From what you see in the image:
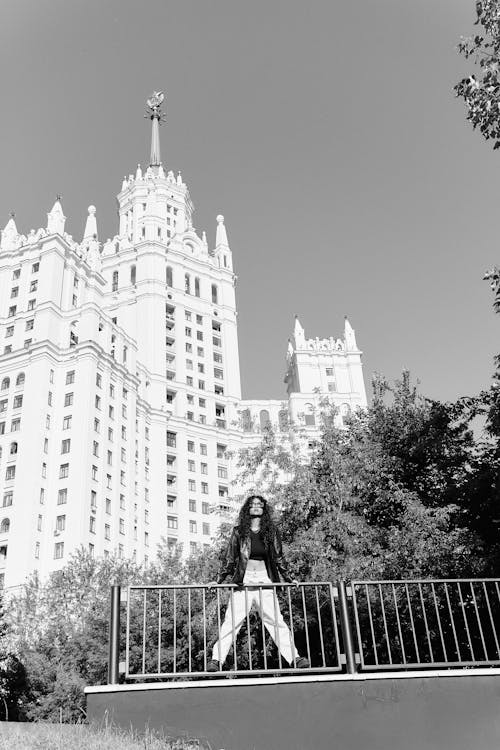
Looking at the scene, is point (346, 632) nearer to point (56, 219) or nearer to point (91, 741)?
point (91, 741)

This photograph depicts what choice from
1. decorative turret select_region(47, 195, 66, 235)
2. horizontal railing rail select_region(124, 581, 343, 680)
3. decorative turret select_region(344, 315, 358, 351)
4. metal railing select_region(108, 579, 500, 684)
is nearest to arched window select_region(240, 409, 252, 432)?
metal railing select_region(108, 579, 500, 684)

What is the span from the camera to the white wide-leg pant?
7.86m

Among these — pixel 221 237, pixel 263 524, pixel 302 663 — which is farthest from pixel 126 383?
pixel 302 663

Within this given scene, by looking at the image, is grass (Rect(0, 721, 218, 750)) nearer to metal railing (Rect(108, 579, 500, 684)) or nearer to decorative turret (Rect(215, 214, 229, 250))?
metal railing (Rect(108, 579, 500, 684))

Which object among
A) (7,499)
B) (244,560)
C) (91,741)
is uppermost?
(7,499)

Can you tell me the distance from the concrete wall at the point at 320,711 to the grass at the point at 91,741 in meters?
0.14

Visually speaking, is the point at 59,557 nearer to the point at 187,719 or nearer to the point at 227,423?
the point at 227,423

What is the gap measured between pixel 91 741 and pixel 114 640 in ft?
3.84

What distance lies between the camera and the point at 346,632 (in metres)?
7.62

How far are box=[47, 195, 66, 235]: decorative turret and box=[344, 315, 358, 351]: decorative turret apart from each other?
1820 inches

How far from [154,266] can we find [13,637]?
63580 millimetres

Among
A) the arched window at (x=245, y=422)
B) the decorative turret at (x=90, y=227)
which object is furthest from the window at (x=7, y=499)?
the decorative turret at (x=90, y=227)

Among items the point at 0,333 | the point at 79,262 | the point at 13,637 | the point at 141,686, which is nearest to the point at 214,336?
the point at 79,262

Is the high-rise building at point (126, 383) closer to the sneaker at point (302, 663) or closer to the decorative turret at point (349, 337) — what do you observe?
the decorative turret at point (349, 337)
